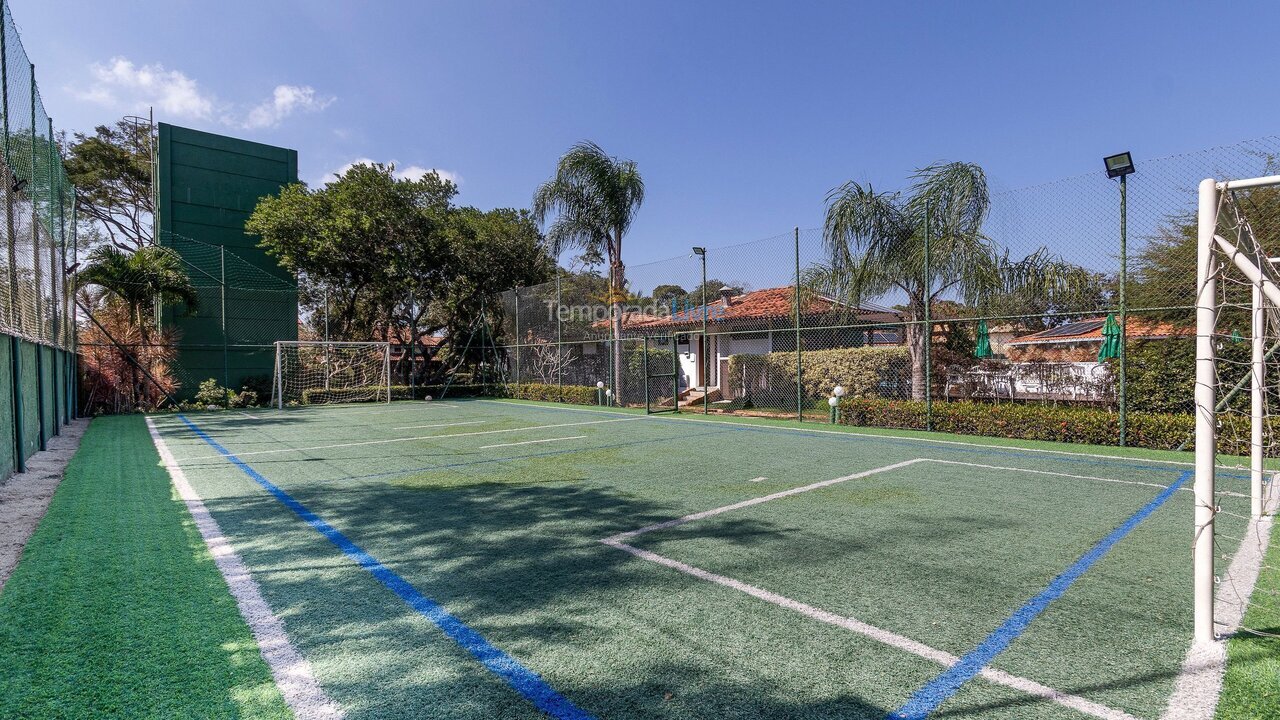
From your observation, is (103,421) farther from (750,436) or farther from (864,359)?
(864,359)

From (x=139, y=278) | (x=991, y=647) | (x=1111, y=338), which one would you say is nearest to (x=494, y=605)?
(x=991, y=647)

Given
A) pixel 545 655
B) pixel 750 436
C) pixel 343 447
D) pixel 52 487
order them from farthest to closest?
1. pixel 750 436
2. pixel 343 447
3. pixel 52 487
4. pixel 545 655

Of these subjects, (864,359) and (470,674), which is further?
(864,359)

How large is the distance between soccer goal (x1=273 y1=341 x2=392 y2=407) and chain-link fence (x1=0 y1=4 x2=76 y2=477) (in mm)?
8017

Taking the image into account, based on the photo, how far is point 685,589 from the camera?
3.11 m

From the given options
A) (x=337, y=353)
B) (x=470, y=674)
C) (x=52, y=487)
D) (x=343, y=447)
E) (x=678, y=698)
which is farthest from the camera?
(x=337, y=353)

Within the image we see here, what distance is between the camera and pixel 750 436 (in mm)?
9633

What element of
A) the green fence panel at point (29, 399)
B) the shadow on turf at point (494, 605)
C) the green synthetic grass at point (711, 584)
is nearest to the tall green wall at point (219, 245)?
the green fence panel at point (29, 399)

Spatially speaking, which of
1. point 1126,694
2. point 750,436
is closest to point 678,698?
point 1126,694

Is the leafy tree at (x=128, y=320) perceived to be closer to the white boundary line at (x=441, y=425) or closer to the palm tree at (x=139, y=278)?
the palm tree at (x=139, y=278)

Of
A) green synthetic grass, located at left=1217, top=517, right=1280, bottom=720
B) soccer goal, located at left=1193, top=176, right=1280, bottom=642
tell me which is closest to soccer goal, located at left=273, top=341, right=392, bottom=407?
soccer goal, located at left=1193, top=176, right=1280, bottom=642

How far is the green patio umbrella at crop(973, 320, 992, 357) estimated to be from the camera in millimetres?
10387

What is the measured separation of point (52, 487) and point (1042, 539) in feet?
28.8

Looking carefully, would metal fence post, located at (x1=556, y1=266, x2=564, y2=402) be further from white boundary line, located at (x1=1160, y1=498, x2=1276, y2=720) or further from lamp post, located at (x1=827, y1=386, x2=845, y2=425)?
white boundary line, located at (x1=1160, y1=498, x2=1276, y2=720)
